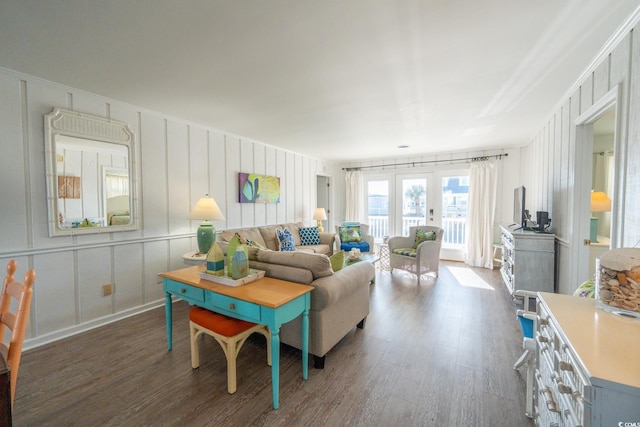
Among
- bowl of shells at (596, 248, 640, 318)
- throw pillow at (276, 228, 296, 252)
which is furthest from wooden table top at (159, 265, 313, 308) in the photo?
throw pillow at (276, 228, 296, 252)

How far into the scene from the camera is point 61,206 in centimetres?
249

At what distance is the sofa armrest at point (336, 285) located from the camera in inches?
76.0

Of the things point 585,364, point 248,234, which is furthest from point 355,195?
point 585,364

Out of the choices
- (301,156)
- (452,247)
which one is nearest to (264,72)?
(301,156)

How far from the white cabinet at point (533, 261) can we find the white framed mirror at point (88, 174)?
4.60 meters

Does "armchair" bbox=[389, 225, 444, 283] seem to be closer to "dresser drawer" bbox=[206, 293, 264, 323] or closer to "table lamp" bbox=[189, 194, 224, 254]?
"table lamp" bbox=[189, 194, 224, 254]

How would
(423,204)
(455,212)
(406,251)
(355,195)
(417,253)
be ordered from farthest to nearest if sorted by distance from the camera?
1. (355,195)
2. (423,204)
3. (455,212)
4. (406,251)
5. (417,253)

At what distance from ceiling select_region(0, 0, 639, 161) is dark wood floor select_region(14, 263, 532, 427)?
7.97 ft

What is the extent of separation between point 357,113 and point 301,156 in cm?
282

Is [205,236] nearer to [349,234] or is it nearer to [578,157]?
[349,234]

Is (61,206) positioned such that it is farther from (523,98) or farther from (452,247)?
(452,247)

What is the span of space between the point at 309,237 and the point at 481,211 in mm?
3548

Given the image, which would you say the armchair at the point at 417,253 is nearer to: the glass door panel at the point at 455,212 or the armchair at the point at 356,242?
the armchair at the point at 356,242

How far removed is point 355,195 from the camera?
6.75 m
